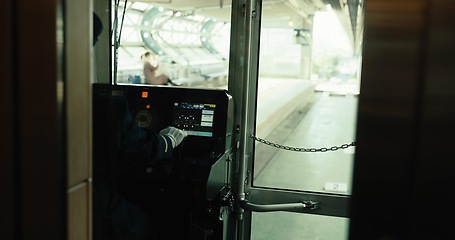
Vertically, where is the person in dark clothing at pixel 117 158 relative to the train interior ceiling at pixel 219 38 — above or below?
below

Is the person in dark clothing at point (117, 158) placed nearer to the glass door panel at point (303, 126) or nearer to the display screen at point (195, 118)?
the display screen at point (195, 118)

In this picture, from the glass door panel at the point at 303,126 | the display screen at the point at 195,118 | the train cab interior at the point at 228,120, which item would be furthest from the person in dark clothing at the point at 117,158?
the glass door panel at the point at 303,126

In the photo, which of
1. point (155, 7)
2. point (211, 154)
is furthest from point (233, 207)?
point (155, 7)

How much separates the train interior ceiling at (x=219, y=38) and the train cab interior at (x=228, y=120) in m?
0.01

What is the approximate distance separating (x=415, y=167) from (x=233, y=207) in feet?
8.48

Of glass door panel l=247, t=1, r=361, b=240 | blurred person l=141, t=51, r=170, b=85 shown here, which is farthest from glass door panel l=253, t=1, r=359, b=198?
blurred person l=141, t=51, r=170, b=85

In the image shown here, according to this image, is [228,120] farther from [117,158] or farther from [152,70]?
[117,158]

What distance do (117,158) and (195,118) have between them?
1377 millimetres

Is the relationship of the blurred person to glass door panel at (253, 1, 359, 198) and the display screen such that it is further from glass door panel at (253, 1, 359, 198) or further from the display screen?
glass door panel at (253, 1, 359, 198)

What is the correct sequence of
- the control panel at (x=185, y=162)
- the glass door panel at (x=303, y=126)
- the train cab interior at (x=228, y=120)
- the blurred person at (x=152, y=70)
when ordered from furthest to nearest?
the blurred person at (x=152, y=70) < the glass door panel at (x=303, y=126) < the control panel at (x=185, y=162) < the train cab interior at (x=228, y=120)

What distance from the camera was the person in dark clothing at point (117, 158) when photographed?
1.51 metres

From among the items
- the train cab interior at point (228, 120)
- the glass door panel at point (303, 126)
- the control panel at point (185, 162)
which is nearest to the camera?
the train cab interior at point (228, 120)

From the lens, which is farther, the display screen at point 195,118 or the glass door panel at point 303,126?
the glass door panel at point 303,126

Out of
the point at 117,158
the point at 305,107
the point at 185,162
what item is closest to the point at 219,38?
the point at 305,107
